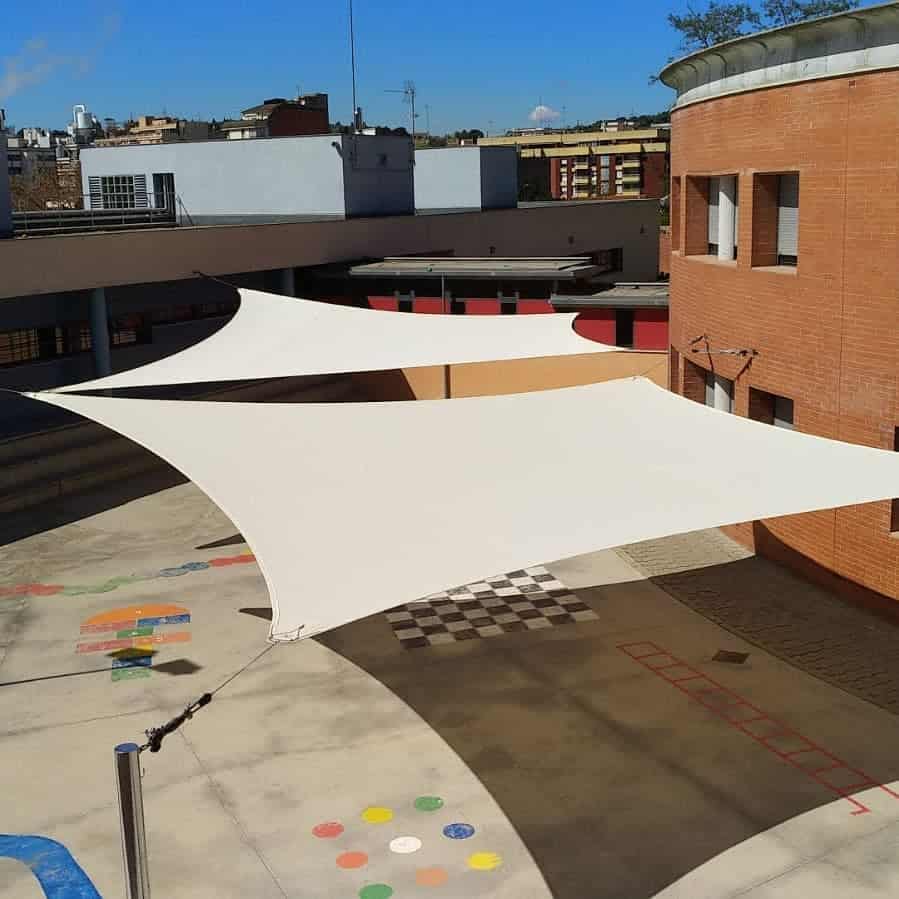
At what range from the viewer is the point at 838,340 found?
13422mm

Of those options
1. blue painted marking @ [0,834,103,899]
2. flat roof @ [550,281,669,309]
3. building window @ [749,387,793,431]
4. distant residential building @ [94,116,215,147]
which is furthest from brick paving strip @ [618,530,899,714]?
distant residential building @ [94,116,215,147]

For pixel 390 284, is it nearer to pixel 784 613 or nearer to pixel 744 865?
pixel 784 613

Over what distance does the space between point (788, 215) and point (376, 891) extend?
10170mm

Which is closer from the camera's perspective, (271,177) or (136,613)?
(136,613)

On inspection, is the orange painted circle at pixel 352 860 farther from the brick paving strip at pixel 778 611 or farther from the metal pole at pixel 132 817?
the brick paving strip at pixel 778 611

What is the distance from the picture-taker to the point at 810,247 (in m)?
13.8

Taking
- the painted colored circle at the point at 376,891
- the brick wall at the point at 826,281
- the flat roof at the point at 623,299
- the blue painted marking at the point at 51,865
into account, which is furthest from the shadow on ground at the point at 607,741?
the flat roof at the point at 623,299

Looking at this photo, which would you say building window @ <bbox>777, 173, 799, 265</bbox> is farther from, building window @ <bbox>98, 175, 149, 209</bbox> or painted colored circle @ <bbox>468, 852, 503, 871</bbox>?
building window @ <bbox>98, 175, 149, 209</bbox>

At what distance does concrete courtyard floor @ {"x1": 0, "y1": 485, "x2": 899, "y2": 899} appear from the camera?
8.33m

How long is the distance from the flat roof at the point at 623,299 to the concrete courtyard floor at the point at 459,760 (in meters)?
9.11

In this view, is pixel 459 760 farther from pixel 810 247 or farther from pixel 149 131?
pixel 149 131

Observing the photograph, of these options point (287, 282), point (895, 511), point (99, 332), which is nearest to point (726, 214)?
point (895, 511)

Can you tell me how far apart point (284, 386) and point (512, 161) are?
49.3 ft

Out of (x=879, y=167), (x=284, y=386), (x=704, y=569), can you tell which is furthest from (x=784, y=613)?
(x=284, y=386)
